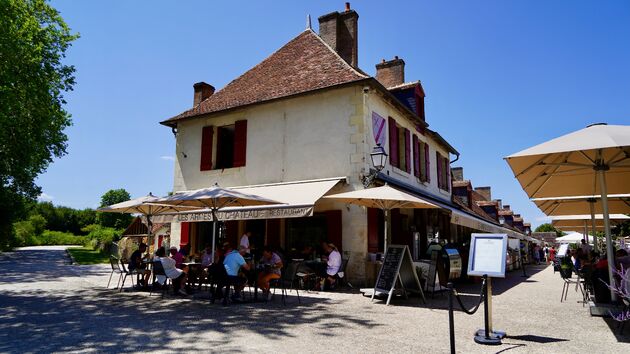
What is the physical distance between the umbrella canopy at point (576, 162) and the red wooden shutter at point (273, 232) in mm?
7028

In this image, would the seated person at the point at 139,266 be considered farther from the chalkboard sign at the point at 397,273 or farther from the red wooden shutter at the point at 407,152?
the red wooden shutter at the point at 407,152

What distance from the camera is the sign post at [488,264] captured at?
4965mm

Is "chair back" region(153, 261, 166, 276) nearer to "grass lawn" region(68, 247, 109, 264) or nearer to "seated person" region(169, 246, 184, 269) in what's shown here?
"seated person" region(169, 246, 184, 269)

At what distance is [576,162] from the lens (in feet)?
22.1


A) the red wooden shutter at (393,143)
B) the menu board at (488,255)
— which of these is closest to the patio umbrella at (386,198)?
the menu board at (488,255)

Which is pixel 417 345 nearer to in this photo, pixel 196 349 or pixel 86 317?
pixel 196 349

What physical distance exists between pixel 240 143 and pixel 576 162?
979 centimetres

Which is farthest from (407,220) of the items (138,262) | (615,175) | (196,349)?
(196,349)

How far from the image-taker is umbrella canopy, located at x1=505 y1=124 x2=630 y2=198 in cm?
539

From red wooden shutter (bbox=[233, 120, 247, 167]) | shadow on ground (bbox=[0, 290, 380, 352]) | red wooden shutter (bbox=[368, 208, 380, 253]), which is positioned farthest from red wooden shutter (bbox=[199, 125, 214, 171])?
shadow on ground (bbox=[0, 290, 380, 352])

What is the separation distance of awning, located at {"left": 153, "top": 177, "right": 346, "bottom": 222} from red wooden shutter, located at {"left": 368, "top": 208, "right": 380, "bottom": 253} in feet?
4.22

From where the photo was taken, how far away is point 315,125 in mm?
12359

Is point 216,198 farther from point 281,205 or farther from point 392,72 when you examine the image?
point 392,72

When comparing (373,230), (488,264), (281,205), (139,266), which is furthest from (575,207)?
(139,266)
